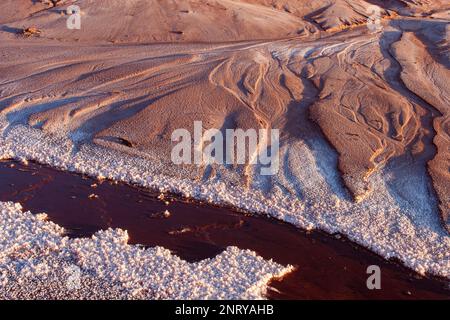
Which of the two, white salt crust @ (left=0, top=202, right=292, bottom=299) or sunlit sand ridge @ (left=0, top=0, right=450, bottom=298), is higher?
sunlit sand ridge @ (left=0, top=0, right=450, bottom=298)

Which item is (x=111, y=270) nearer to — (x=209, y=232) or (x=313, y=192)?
(x=209, y=232)

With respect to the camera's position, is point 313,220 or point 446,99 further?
point 446,99

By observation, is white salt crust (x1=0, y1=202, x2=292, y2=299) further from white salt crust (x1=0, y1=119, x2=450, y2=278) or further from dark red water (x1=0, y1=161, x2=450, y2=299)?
white salt crust (x1=0, y1=119, x2=450, y2=278)

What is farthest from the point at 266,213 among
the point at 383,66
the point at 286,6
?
the point at 286,6

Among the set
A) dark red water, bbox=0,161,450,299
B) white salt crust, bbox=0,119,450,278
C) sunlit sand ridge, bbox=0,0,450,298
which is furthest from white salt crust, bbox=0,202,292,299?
A: sunlit sand ridge, bbox=0,0,450,298

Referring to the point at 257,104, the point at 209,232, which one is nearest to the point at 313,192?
the point at 209,232

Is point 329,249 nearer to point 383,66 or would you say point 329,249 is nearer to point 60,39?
point 383,66
